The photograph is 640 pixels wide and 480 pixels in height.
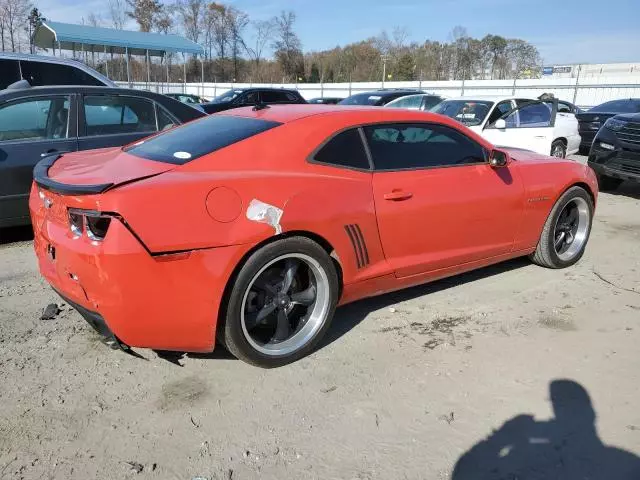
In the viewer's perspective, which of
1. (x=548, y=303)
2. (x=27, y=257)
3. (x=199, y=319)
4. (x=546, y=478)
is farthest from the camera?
→ (x=27, y=257)

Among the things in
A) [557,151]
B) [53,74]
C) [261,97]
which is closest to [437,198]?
[53,74]

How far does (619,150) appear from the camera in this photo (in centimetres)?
810

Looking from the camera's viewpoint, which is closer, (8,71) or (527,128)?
(8,71)

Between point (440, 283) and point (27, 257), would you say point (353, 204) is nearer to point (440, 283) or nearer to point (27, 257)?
point (440, 283)

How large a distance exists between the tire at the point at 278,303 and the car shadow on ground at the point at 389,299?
0.24 meters

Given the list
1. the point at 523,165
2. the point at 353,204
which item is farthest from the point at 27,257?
the point at 523,165

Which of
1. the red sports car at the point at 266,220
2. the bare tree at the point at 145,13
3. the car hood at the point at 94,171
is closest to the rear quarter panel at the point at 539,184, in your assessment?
the red sports car at the point at 266,220

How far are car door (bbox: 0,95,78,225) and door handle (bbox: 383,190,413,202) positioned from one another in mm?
3528

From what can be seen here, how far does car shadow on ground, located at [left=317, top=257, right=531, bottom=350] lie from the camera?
3.64 metres

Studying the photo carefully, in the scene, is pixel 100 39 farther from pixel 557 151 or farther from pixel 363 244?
pixel 363 244

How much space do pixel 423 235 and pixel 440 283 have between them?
1024 millimetres

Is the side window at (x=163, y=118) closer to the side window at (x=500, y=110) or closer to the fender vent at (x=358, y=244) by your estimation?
the fender vent at (x=358, y=244)

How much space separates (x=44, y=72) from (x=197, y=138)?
6.15 meters

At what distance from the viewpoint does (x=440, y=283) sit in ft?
14.8
